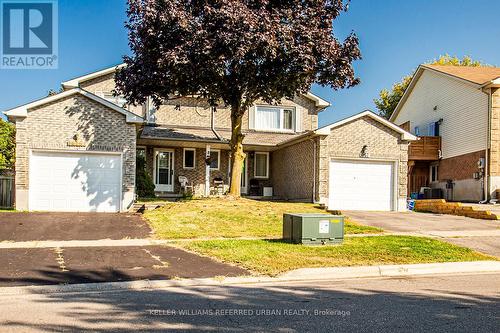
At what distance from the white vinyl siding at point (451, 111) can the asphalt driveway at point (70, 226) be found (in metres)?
18.3

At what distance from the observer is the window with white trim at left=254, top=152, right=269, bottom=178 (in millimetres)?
28297

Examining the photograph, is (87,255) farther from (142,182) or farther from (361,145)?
(361,145)

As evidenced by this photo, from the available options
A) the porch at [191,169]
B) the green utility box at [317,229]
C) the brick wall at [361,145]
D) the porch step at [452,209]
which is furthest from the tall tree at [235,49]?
the green utility box at [317,229]

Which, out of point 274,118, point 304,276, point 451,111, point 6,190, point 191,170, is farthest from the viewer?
point 451,111

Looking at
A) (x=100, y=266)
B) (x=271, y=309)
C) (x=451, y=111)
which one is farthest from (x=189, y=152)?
(x=271, y=309)

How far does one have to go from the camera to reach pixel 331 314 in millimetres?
6484

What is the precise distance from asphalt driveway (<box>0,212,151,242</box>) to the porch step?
41.7 feet

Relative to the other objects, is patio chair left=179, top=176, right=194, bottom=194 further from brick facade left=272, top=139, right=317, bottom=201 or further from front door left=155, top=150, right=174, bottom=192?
brick facade left=272, top=139, right=317, bottom=201

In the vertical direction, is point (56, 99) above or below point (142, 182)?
above

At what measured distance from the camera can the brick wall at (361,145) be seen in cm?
2207

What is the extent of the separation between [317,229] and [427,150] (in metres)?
20.5

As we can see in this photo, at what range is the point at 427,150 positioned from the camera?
30.8 m

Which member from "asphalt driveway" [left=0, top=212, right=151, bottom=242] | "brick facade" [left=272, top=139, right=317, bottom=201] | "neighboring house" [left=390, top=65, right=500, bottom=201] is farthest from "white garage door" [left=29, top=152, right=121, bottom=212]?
"neighboring house" [left=390, top=65, right=500, bottom=201]

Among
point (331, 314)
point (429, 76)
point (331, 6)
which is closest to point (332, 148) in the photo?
point (331, 6)
